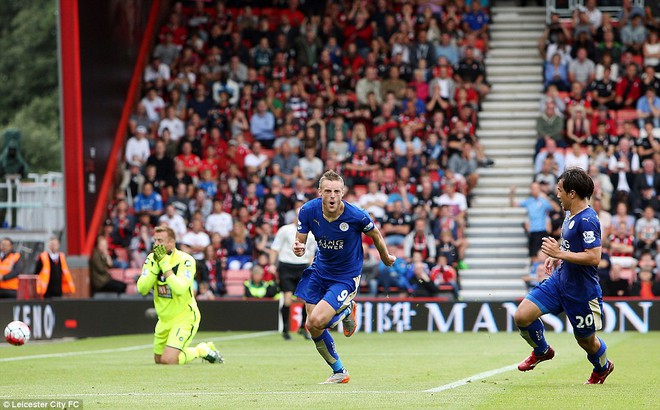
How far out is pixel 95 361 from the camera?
52.3ft

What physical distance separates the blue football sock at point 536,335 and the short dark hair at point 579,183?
4.19ft

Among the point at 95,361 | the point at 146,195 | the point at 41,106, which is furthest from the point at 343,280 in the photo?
the point at 41,106

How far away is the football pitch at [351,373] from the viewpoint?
10.1m

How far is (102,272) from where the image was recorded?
25.6 meters

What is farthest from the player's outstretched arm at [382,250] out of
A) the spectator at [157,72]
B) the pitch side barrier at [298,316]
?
the spectator at [157,72]

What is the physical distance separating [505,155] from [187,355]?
14.7 meters

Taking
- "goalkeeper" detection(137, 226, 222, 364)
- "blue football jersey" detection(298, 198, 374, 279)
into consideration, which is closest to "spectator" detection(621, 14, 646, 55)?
"goalkeeper" detection(137, 226, 222, 364)

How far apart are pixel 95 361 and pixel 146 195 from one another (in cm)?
1135

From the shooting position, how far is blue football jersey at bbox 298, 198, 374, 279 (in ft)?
39.3

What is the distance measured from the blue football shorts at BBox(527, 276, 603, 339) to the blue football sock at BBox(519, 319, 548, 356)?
25 centimetres

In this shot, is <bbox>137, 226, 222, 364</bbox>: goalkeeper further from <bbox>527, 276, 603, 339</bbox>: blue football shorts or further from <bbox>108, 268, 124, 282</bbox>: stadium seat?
<bbox>108, 268, 124, 282</bbox>: stadium seat

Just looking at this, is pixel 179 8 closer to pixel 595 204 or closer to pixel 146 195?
pixel 146 195

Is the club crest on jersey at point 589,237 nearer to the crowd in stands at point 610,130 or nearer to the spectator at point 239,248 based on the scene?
the crowd in stands at point 610,130

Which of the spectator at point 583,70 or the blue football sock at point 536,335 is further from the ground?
the spectator at point 583,70
